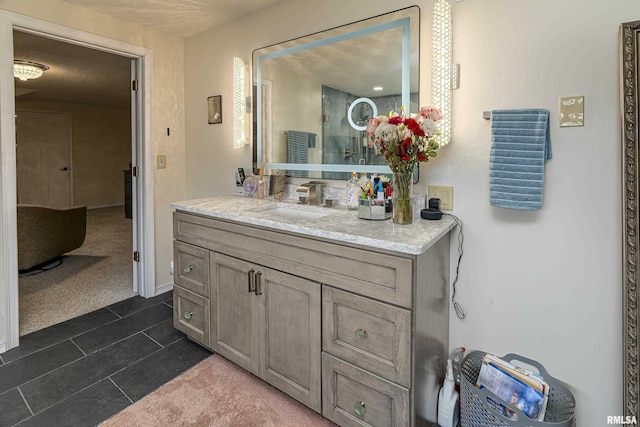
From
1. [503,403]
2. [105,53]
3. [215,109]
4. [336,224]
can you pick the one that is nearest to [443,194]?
[336,224]

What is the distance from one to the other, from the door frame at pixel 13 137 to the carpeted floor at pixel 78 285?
0.35 meters

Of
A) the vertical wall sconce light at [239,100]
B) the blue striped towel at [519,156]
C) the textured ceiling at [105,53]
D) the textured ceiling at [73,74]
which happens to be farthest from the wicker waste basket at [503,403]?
the textured ceiling at [73,74]


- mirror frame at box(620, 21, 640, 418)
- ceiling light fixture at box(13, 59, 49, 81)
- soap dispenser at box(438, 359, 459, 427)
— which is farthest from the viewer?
ceiling light fixture at box(13, 59, 49, 81)

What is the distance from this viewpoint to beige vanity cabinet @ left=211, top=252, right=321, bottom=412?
1562 millimetres

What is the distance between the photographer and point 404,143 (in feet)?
5.04

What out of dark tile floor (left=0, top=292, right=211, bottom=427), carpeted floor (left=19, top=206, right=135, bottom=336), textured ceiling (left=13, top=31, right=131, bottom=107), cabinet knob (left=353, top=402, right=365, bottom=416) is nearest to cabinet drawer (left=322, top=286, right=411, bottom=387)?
cabinet knob (left=353, top=402, right=365, bottom=416)

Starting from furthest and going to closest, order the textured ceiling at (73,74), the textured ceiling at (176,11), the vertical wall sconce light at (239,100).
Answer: the textured ceiling at (73,74) < the vertical wall sconce light at (239,100) < the textured ceiling at (176,11)

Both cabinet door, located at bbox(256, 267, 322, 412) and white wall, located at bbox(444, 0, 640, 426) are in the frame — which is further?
cabinet door, located at bbox(256, 267, 322, 412)

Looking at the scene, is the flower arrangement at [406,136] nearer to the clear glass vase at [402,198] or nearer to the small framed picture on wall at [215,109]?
the clear glass vase at [402,198]

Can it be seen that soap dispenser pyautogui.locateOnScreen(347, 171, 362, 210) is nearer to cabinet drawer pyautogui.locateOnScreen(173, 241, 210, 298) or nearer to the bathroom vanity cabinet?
the bathroom vanity cabinet

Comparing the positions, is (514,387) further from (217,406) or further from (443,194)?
(217,406)

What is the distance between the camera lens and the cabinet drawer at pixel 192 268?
204 centimetres

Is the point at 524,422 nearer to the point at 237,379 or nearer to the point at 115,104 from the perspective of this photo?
the point at 237,379

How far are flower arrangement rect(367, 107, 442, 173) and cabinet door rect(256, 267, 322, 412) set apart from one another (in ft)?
2.22
